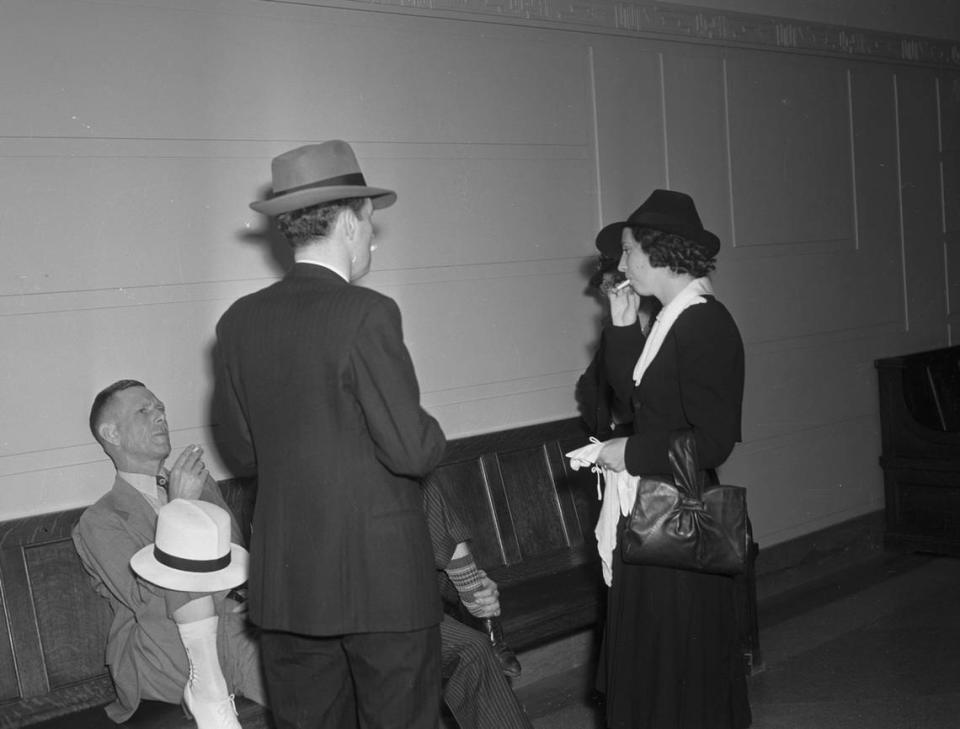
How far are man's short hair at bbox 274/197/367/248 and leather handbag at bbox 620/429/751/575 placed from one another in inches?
44.1

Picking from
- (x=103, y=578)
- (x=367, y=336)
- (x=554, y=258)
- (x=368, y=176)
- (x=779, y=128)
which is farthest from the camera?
(x=779, y=128)

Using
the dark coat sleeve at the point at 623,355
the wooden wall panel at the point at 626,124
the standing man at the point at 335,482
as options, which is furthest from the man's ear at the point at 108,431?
the wooden wall panel at the point at 626,124

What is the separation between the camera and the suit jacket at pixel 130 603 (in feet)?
10.7

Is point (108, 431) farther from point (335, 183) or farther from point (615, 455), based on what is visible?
point (615, 455)

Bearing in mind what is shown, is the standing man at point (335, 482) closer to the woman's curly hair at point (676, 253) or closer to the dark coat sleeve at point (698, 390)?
the dark coat sleeve at point (698, 390)

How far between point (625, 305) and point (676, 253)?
42 centimetres

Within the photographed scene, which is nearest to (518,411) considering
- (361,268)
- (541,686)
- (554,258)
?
(554,258)

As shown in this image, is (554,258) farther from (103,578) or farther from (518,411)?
(103,578)

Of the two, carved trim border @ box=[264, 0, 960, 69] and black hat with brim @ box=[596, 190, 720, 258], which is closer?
black hat with brim @ box=[596, 190, 720, 258]

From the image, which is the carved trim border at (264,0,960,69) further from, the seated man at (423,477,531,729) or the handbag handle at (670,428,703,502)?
the handbag handle at (670,428,703,502)

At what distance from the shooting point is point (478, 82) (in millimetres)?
4691

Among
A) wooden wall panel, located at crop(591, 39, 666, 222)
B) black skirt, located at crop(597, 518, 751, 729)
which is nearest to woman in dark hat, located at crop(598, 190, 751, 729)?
black skirt, located at crop(597, 518, 751, 729)

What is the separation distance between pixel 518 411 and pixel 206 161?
171 centimetres

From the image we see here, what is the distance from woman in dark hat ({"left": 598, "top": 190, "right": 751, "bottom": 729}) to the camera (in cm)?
300
